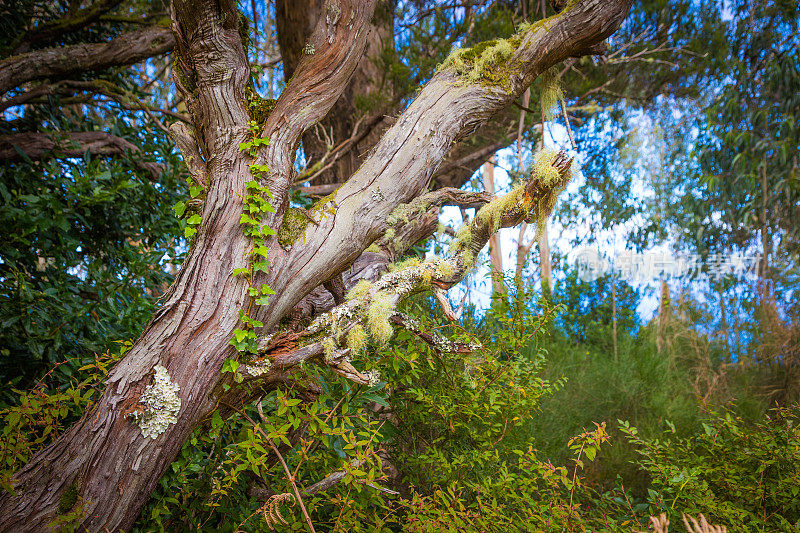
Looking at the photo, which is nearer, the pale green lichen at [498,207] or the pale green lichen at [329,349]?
the pale green lichen at [329,349]

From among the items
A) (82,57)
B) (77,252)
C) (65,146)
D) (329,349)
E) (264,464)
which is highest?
(82,57)

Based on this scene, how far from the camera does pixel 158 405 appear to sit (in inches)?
63.8

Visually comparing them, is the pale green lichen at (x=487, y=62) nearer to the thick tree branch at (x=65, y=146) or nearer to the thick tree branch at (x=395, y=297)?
the thick tree branch at (x=395, y=297)

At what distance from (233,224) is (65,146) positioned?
2.06 meters

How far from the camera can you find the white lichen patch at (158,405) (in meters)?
1.62

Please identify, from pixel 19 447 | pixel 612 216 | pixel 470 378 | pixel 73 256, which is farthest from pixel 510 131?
pixel 19 447

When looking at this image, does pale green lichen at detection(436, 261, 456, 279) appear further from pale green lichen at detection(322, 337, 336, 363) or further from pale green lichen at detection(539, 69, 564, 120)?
pale green lichen at detection(539, 69, 564, 120)

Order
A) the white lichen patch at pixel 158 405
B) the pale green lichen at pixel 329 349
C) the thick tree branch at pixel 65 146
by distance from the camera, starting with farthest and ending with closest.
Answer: the thick tree branch at pixel 65 146, the pale green lichen at pixel 329 349, the white lichen patch at pixel 158 405

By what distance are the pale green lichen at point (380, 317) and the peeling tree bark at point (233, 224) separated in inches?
3.1

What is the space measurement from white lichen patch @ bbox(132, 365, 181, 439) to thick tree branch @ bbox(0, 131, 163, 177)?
2144 millimetres

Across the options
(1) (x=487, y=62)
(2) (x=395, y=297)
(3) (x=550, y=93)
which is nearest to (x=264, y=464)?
(2) (x=395, y=297)

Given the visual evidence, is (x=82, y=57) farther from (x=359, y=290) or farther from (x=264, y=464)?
(x=264, y=464)

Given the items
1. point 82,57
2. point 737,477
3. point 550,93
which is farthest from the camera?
point 82,57

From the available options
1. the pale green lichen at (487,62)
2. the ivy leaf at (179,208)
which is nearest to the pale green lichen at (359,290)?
the ivy leaf at (179,208)
